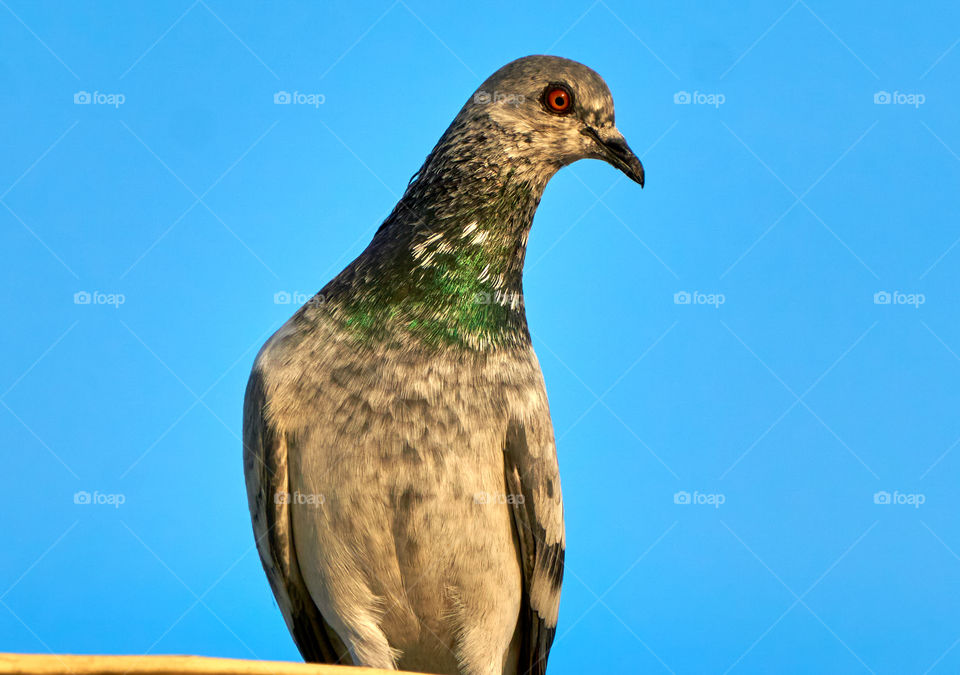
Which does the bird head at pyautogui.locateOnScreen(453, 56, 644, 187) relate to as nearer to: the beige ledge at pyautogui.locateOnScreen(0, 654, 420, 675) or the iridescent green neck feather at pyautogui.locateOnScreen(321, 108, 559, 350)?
the iridescent green neck feather at pyautogui.locateOnScreen(321, 108, 559, 350)

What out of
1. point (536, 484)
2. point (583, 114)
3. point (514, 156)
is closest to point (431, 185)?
point (514, 156)

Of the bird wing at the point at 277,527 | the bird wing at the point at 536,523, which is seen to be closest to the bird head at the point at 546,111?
the bird wing at the point at 536,523

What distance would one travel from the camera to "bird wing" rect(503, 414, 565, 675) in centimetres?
394

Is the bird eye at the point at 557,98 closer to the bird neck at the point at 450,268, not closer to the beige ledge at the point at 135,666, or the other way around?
the bird neck at the point at 450,268

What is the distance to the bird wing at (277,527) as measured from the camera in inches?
153

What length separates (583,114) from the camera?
13.9 feet

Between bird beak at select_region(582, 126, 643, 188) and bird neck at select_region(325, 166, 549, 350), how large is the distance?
1.16 feet

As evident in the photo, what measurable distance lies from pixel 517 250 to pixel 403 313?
0.59m

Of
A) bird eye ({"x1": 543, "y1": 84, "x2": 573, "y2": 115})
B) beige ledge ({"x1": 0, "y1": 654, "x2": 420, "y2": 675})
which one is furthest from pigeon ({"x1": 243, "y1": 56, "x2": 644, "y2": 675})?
beige ledge ({"x1": 0, "y1": 654, "x2": 420, "y2": 675})

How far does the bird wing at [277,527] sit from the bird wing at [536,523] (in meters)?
0.83

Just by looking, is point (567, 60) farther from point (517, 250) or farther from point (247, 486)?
point (247, 486)

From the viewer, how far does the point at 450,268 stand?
3963 millimetres

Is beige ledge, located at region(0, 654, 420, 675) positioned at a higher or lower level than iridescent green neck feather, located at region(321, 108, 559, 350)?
lower

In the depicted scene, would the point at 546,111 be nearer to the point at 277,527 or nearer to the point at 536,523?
the point at 536,523
